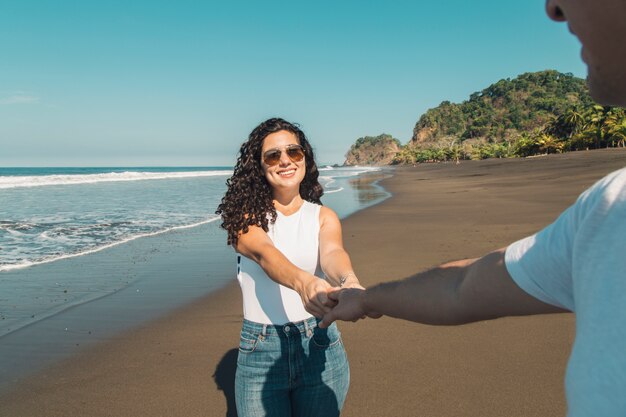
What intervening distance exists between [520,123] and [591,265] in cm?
9929

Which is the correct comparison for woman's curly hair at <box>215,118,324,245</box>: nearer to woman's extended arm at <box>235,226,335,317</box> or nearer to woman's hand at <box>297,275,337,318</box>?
woman's extended arm at <box>235,226,335,317</box>

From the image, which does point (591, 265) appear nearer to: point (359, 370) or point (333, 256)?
point (333, 256)

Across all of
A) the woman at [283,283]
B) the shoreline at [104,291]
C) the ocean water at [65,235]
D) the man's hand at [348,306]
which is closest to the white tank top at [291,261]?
the woman at [283,283]

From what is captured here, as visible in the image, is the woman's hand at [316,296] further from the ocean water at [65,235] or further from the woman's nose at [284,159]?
the ocean water at [65,235]

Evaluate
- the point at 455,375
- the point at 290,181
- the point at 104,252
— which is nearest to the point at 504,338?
the point at 455,375

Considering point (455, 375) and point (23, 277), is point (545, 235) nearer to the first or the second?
point (455, 375)

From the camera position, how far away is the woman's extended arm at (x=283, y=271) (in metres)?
1.92

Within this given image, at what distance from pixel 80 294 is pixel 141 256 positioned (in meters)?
2.56

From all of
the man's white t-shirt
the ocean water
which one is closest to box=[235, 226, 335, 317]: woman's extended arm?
the man's white t-shirt

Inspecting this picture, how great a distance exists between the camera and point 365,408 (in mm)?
3424

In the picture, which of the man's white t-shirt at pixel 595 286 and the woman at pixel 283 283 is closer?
the man's white t-shirt at pixel 595 286

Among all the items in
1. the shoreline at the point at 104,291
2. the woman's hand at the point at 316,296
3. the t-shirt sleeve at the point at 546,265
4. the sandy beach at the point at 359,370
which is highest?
the t-shirt sleeve at the point at 546,265

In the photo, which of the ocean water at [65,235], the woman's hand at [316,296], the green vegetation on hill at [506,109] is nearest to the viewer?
the woman's hand at [316,296]

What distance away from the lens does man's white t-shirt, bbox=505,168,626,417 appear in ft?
2.41
